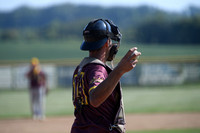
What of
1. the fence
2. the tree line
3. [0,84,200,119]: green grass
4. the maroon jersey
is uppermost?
the tree line

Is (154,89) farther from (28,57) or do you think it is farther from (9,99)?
(28,57)

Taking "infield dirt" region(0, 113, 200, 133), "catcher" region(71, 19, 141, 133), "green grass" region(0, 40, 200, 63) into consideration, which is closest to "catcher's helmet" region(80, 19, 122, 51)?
"catcher" region(71, 19, 141, 133)

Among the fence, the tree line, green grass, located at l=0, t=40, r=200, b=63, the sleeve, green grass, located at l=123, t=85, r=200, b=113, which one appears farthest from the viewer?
the tree line

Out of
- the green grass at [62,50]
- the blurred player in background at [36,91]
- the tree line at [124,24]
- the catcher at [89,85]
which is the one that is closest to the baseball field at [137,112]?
the blurred player in background at [36,91]

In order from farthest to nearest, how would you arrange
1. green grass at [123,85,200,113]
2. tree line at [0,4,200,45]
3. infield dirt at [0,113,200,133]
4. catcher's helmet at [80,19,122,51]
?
tree line at [0,4,200,45] < green grass at [123,85,200,113] < infield dirt at [0,113,200,133] < catcher's helmet at [80,19,122,51]

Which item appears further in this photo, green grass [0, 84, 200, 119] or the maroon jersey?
green grass [0, 84, 200, 119]

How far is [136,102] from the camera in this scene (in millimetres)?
16047

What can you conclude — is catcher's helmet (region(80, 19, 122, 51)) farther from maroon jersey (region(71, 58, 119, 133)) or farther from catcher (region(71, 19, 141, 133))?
maroon jersey (region(71, 58, 119, 133))

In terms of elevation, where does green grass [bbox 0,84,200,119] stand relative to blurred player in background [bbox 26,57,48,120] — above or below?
below

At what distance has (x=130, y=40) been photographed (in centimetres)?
3056

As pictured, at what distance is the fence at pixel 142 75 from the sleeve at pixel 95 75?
19.5 meters

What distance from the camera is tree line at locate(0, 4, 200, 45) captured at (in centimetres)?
3191

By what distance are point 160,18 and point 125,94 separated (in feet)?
56.5

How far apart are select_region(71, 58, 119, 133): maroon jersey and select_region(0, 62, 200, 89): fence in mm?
19318
